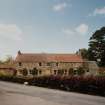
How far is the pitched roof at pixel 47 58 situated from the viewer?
9419 cm

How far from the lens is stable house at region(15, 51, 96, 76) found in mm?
91431

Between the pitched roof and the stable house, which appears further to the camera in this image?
the pitched roof

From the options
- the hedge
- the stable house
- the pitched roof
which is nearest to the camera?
the hedge

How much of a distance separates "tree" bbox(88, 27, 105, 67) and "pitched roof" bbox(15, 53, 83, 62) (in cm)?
704

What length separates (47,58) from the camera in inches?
3765

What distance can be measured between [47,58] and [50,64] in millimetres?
2831

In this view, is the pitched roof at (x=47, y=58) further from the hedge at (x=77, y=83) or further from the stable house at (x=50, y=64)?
the hedge at (x=77, y=83)

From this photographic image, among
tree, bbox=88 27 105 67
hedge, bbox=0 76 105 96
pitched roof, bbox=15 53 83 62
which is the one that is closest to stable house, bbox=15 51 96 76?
pitched roof, bbox=15 53 83 62

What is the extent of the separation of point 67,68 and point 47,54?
32.0ft

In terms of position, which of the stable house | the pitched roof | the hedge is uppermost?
the pitched roof

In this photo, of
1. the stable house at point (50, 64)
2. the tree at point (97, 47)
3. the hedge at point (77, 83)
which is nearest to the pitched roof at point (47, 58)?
the stable house at point (50, 64)

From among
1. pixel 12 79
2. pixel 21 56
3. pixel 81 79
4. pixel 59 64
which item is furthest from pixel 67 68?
pixel 81 79

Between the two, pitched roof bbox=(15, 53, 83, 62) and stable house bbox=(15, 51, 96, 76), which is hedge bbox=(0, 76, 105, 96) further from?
pitched roof bbox=(15, 53, 83, 62)

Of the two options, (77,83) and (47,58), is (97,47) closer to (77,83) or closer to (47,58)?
(47,58)
